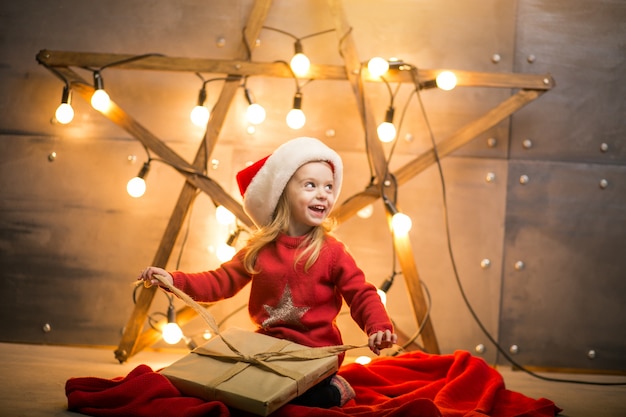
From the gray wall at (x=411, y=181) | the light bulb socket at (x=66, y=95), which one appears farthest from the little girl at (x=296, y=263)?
the light bulb socket at (x=66, y=95)

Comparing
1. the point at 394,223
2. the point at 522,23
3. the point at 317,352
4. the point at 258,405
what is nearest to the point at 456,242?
the point at 394,223

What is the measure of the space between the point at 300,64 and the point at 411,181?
624mm

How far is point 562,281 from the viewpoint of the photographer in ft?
8.43

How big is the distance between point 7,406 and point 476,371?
1260mm

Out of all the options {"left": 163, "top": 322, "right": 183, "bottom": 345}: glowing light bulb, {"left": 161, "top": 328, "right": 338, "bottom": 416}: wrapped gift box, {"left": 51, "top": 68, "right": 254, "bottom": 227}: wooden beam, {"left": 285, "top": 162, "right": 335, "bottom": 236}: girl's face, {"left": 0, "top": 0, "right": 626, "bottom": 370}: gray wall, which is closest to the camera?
{"left": 161, "top": 328, "right": 338, "bottom": 416}: wrapped gift box

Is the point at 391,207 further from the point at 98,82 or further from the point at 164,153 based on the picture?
the point at 98,82

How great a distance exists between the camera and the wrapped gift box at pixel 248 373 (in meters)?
1.57

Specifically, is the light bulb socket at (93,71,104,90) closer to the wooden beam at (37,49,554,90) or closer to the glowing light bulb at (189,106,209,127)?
the wooden beam at (37,49,554,90)

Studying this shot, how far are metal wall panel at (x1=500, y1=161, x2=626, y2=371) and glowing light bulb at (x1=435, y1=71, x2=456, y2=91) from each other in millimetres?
487

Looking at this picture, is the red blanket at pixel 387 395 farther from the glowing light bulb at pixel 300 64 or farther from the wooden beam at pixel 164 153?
the glowing light bulb at pixel 300 64

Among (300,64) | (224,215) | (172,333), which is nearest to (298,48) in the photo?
(300,64)

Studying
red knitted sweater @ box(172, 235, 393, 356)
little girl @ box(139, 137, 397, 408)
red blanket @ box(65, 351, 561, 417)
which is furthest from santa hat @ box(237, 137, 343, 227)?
red blanket @ box(65, 351, 561, 417)

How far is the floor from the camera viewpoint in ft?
5.88

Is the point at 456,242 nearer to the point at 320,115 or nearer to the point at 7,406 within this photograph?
the point at 320,115
